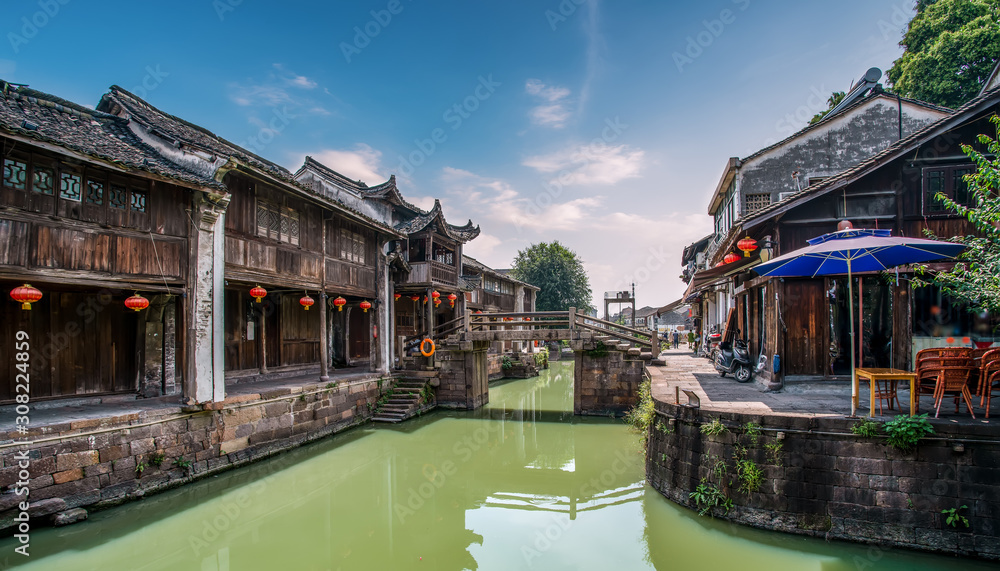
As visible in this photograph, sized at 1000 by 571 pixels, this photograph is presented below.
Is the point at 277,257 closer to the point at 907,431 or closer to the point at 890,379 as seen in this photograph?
the point at 890,379

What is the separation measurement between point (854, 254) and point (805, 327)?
2.09 metres

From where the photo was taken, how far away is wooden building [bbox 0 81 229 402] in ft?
22.0

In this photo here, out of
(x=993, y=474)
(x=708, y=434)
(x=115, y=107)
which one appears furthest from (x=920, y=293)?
(x=115, y=107)

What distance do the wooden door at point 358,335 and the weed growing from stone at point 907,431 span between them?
14.8 m

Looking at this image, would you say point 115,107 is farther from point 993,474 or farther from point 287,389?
point 993,474

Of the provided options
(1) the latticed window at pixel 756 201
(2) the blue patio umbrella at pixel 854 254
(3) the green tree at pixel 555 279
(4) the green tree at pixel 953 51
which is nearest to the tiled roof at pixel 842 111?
(1) the latticed window at pixel 756 201

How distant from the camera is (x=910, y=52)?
18.8 meters

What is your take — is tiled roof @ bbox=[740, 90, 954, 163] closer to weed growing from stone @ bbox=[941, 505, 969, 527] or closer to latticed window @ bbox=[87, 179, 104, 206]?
weed growing from stone @ bbox=[941, 505, 969, 527]

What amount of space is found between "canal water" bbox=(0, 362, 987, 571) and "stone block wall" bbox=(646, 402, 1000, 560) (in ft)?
0.66

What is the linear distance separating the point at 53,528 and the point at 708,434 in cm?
885

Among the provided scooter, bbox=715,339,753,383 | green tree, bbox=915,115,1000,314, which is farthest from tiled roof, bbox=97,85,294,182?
green tree, bbox=915,115,1000,314

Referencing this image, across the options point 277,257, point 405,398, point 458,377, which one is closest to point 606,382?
point 458,377

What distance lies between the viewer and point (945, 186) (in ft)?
26.0

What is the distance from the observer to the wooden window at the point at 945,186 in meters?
7.86
